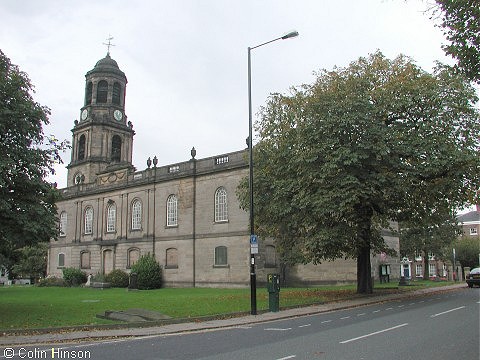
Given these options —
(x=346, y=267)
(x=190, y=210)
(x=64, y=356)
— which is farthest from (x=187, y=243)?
(x=64, y=356)

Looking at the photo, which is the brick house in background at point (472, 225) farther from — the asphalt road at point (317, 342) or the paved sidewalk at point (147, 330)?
the asphalt road at point (317, 342)

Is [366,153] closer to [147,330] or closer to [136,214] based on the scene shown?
[147,330]

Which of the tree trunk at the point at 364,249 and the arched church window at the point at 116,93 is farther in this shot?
the arched church window at the point at 116,93

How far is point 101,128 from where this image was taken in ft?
188

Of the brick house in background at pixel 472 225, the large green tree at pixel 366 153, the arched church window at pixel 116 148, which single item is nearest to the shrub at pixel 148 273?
the large green tree at pixel 366 153

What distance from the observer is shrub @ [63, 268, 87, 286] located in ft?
162

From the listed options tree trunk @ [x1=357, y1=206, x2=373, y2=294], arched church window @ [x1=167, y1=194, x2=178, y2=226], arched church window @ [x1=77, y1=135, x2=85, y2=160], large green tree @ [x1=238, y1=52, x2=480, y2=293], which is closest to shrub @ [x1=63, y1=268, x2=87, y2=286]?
arched church window @ [x1=167, y1=194, x2=178, y2=226]

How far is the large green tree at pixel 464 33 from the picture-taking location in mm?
11094

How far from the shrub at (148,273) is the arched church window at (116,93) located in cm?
2364

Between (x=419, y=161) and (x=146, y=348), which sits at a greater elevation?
(x=419, y=161)

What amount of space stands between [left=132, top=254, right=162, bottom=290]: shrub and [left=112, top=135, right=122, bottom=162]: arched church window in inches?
759

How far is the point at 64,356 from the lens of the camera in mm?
10047

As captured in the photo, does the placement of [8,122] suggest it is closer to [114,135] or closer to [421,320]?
[421,320]

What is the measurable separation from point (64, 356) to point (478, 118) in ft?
73.0
